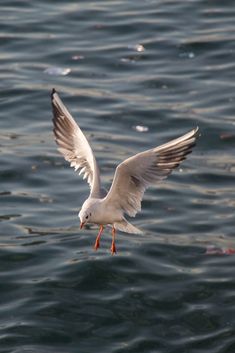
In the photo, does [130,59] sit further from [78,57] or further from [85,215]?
[85,215]

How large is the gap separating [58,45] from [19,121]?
132 inches

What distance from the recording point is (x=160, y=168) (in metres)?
12.7

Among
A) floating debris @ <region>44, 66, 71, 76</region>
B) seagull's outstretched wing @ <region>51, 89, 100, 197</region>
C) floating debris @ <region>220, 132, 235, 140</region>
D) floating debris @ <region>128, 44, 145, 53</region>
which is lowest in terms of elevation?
floating debris @ <region>220, 132, 235, 140</region>

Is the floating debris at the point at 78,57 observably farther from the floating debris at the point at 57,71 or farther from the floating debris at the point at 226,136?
the floating debris at the point at 226,136

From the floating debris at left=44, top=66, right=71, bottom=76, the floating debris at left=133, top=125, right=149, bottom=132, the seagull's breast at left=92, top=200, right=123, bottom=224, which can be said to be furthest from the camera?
the floating debris at left=44, top=66, right=71, bottom=76

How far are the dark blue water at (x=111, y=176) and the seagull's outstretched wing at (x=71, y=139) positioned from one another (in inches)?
67.2

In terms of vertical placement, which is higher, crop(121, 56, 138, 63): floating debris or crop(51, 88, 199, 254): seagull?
crop(51, 88, 199, 254): seagull

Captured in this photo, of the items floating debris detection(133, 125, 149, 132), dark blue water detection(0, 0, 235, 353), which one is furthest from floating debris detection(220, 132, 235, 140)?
floating debris detection(133, 125, 149, 132)

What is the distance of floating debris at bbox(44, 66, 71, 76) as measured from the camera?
20938mm

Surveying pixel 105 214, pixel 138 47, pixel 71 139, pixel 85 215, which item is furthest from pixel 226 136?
pixel 85 215

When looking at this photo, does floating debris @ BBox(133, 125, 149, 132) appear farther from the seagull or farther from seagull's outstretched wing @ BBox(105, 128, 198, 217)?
seagull's outstretched wing @ BBox(105, 128, 198, 217)

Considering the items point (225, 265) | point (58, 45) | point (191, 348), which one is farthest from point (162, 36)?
point (191, 348)

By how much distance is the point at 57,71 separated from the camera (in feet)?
69.1

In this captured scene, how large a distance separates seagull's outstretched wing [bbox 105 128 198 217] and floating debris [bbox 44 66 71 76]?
8152mm
